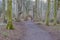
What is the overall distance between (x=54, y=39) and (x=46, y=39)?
100cm

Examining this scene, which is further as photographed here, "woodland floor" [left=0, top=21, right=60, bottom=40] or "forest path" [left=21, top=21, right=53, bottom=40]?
"forest path" [left=21, top=21, right=53, bottom=40]

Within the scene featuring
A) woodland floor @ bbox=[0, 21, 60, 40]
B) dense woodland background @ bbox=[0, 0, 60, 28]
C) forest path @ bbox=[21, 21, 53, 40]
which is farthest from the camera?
dense woodland background @ bbox=[0, 0, 60, 28]

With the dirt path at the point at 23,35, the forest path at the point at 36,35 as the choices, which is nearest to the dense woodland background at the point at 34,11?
the dirt path at the point at 23,35

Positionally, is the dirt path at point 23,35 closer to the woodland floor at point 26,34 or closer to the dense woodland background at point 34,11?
the woodland floor at point 26,34

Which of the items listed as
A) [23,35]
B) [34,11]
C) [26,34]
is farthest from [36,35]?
[34,11]

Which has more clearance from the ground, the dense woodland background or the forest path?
the dense woodland background

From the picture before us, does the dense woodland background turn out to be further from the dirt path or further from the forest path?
the forest path

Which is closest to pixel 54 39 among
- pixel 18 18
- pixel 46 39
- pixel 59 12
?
pixel 46 39

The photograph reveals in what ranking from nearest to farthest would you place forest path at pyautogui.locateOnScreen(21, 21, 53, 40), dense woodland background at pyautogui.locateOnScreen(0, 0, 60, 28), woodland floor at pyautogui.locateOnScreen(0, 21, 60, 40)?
woodland floor at pyautogui.locateOnScreen(0, 21, 60, 40) → forest path at pyautogui.locateOnScreen(21, 21, 53, 40) → dense woodland background at pyautogui.locateOnScreen(0, 0, 60, 28)

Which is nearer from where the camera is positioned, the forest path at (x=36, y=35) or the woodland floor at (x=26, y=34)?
the woodland floor at (x=26, y=34)

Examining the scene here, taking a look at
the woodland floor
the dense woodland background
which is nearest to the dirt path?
the woodland floor

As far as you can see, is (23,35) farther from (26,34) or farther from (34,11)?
(34,11)

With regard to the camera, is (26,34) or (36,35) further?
(26,34)

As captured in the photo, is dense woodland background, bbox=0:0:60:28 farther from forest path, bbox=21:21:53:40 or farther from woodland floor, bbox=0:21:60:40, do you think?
forest path, bbox=21:21:53:40
